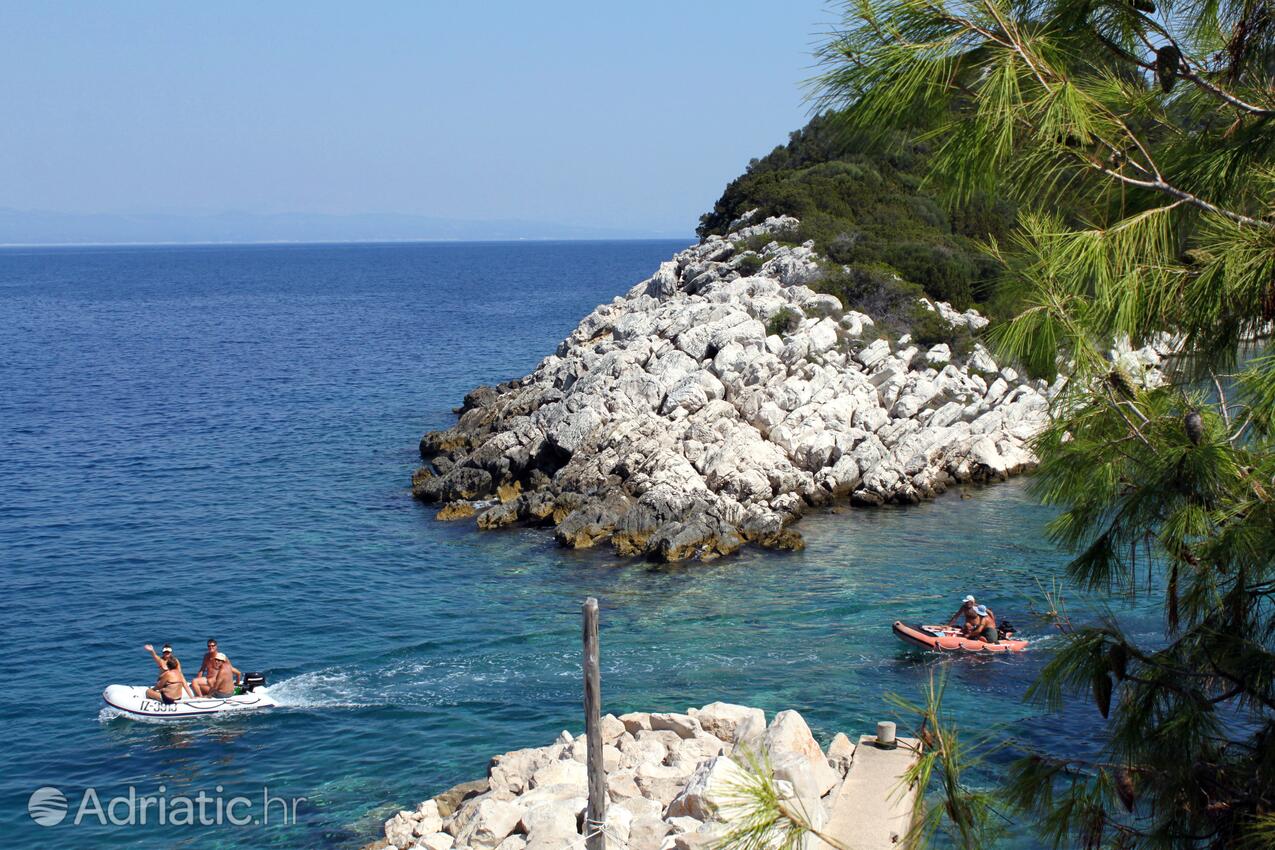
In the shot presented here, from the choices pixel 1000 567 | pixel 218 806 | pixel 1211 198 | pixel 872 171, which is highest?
pixel 872 171

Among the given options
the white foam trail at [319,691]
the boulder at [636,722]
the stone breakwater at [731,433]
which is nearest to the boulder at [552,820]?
the boulder at [636,722]

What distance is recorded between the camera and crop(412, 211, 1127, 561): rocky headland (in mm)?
28250

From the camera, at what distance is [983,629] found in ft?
67.1

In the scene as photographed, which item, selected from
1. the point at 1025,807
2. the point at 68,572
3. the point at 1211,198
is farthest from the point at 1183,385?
the point at 68,572

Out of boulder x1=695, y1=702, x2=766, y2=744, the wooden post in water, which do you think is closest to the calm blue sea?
boulder x1=695, y1=702, x2=766, y2=744

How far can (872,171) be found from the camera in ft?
191

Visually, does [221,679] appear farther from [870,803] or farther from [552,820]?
[870,803]

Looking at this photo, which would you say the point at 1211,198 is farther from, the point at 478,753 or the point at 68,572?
the point at 68,572

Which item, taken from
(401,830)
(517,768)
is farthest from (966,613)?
(401,830)

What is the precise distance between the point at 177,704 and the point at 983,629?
14403 millimetres

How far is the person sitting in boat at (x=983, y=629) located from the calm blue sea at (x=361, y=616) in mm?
601

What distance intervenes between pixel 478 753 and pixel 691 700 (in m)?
3.73

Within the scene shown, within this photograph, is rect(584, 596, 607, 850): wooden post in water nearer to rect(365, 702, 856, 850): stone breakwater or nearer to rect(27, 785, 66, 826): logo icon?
rect(365, 702, 856, 850): stone breakwater

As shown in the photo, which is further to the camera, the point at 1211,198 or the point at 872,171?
the point at 872,171
